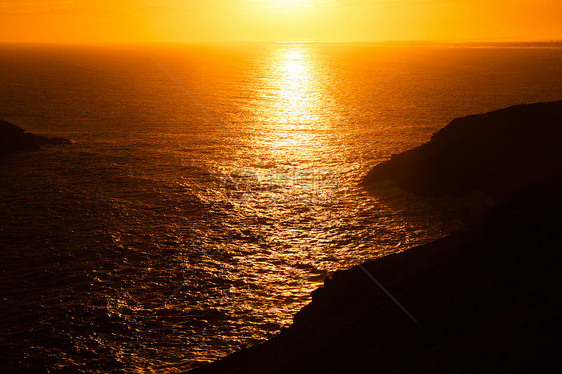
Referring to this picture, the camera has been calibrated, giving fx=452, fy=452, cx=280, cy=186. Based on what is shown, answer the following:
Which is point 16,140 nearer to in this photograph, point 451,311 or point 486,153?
point 486,153

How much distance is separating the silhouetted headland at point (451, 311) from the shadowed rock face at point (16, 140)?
49154 mm

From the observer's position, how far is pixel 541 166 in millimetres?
35406

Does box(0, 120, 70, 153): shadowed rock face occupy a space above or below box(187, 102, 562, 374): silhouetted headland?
above

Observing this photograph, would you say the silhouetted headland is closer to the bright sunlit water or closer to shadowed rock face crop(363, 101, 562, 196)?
the bright sunlit water

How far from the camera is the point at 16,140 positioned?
56.0 m

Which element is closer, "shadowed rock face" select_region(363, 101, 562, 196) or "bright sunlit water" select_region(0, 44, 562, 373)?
"bright sunlit water" select_region(0, 44, 562, 373)

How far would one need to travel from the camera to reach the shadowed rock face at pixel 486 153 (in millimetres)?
37219

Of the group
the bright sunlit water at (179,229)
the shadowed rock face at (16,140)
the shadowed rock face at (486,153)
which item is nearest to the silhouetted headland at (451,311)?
the bright sunlit water at (179,229)

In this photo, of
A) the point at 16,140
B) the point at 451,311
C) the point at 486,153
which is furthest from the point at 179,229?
the point at 16,140

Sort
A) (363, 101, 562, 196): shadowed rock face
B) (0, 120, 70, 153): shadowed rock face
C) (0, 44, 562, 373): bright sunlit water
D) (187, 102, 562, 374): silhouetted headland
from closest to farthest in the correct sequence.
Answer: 1. (187, 102, 562, 374): silhouetted headland
2. (0, 44, 562, 373): bright sunlit water
3. (363, 101, 562, 196): shadowed rock face
4. (0, 120, 70, 153): shadowed rock face

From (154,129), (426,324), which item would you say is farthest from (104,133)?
(426,324)

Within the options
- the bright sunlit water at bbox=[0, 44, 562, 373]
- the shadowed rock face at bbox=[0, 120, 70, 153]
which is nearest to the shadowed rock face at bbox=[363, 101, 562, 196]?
the bright sunlit water at bbox=[0, 44, 562, 373]

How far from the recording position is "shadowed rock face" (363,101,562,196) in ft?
122

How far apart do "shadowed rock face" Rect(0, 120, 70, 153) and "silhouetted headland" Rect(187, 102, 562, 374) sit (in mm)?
49154
